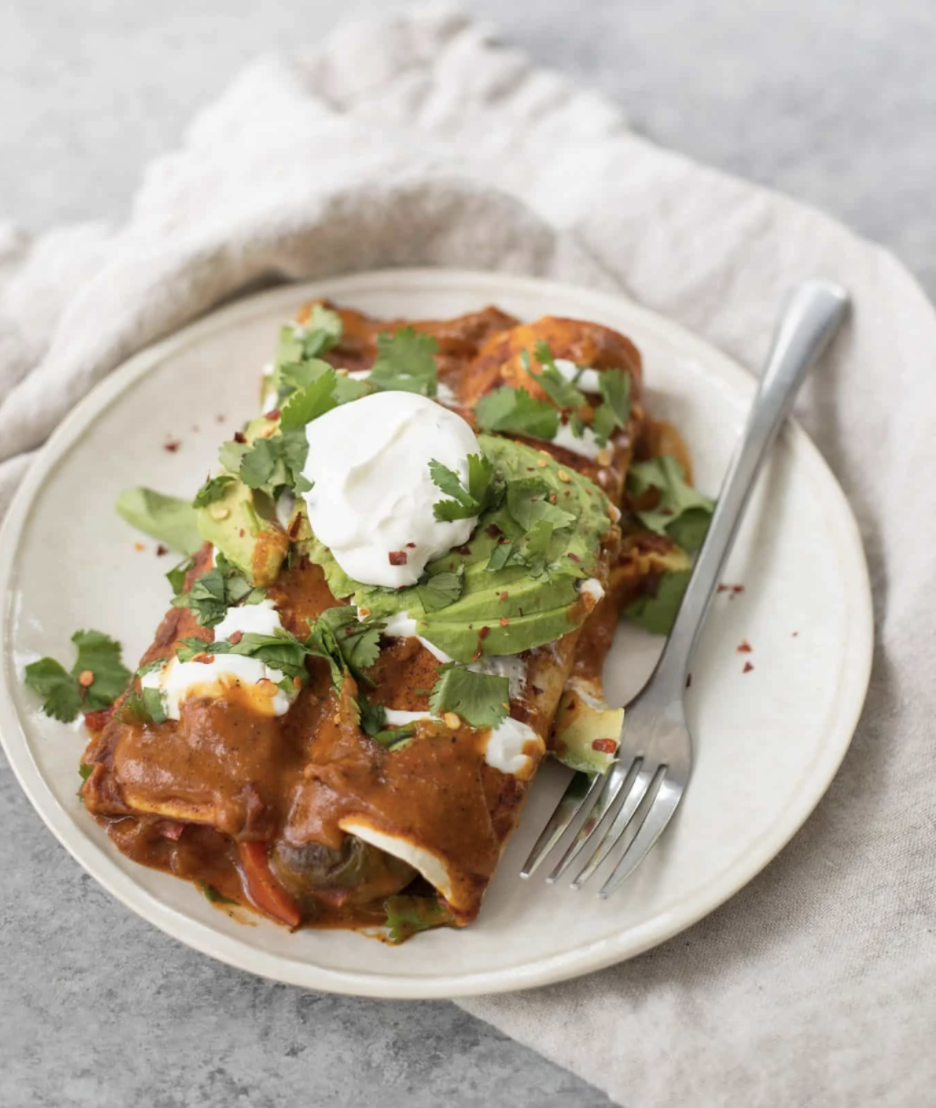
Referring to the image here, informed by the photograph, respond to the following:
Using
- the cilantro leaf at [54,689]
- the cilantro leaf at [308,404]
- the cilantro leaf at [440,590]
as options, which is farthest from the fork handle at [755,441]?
the cilantro leaf at [54,689]

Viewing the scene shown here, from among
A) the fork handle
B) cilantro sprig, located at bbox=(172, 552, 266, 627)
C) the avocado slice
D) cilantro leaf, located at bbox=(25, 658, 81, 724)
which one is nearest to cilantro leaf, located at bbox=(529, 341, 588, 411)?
the avocado slice

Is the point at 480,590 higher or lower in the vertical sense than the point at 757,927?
higher

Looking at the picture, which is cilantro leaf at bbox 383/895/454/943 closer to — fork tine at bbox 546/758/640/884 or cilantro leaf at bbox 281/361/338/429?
fork tine at bbox 546/758/640/884

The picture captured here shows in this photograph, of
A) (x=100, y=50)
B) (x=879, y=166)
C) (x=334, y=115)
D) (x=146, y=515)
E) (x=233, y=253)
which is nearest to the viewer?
(x=146, y=515)

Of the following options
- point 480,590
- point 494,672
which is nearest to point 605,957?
point 494,672

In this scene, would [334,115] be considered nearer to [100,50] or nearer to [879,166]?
[100,50]

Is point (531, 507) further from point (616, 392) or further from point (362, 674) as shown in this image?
point (616, 392)

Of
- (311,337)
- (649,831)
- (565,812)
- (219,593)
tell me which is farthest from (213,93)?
(649,831)
